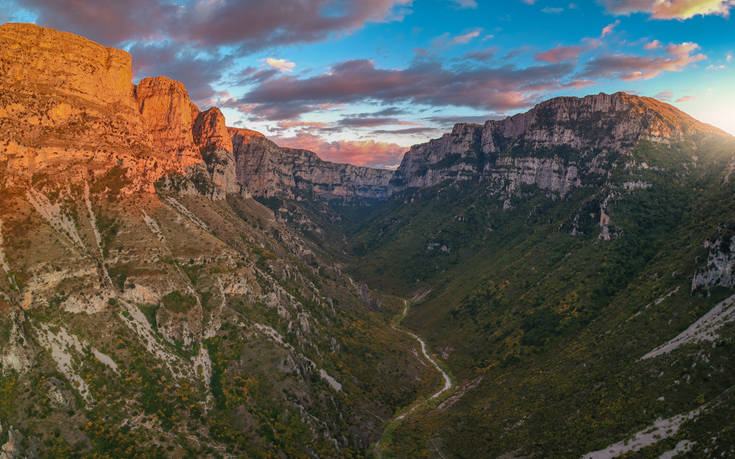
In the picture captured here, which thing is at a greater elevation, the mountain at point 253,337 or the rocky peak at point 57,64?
the rocky peak at point 57,64

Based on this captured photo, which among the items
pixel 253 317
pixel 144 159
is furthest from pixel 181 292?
pixel 144 159

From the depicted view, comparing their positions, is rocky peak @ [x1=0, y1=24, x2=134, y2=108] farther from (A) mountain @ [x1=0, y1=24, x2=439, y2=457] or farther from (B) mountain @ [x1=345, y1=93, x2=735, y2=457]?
(B) mountain @ [x1=345, y1=93, x2=735, y2=457]

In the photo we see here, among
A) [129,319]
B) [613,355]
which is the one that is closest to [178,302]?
[129,319]

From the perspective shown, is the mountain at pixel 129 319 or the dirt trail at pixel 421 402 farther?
the dirt trail at pixel 421 402

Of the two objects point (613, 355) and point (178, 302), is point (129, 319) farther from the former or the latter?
point (613, 355)

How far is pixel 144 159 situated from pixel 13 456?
122 m

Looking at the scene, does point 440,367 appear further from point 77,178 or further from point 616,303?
point 77,178

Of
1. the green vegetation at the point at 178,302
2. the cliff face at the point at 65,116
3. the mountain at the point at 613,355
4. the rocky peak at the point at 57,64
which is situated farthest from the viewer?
the rocky peak at the point at 57,64

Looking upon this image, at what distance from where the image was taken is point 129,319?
11456 centimetres

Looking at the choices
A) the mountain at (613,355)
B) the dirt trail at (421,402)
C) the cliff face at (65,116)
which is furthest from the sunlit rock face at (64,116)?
the mountain at (613,355)

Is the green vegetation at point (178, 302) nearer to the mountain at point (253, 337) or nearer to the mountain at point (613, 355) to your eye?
the mountain at point (253, 337)

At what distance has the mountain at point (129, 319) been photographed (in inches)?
3669

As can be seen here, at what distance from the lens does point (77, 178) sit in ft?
472

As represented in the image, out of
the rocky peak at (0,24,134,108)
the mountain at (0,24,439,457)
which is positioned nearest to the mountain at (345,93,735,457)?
the mountain at (0,24,439,457)
